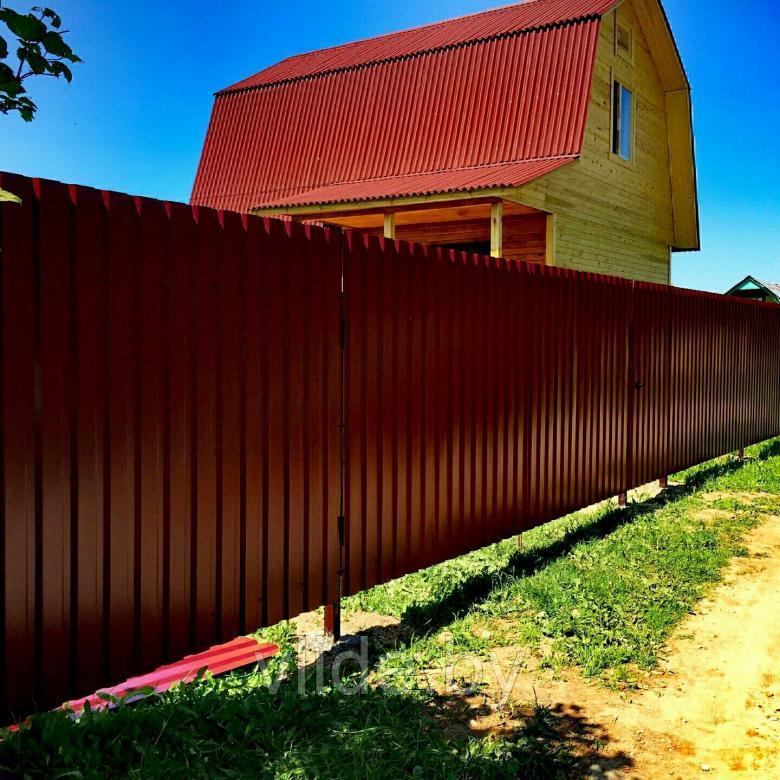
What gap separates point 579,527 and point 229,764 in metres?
4.63

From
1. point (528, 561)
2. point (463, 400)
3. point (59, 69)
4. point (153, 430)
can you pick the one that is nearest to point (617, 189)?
point (528, 561)

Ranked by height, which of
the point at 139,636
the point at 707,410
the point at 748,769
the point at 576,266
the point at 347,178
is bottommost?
the point at 748,769

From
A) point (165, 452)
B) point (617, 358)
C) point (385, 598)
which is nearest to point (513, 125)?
point (617, 358)

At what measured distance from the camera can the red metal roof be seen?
14.6 meters

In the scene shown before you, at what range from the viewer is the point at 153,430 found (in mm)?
3480

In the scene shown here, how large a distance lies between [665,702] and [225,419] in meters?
2.53

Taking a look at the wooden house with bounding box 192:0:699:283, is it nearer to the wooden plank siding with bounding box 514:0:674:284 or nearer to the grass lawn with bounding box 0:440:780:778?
the wooden plank siding with bounding box 514:0:674:284

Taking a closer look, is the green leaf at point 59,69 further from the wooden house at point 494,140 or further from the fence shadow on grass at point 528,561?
the wooden house at point 494,140

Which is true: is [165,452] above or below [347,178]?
below

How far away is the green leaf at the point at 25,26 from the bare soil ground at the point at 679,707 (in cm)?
310

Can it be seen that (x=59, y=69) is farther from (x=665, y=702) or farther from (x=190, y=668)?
(x=665, y=702)

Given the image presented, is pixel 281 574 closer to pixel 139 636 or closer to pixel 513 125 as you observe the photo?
pixel 139 636

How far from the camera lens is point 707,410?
1002 centimetres

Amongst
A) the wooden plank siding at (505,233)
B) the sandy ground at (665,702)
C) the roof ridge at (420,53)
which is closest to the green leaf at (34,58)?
the sandy ground at (665,702)
